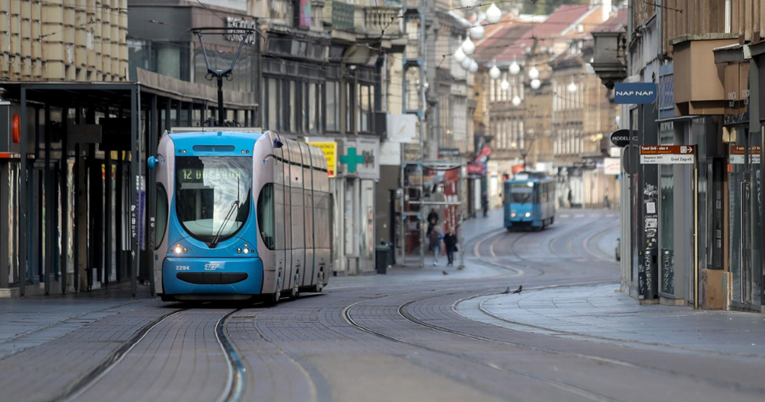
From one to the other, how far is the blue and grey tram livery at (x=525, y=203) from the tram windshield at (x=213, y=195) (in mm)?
63676

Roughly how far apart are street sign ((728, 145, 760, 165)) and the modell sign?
0.96 m

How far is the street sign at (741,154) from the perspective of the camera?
23750 millimetres

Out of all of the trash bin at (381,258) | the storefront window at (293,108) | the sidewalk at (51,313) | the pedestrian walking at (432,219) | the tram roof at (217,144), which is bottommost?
the trash bin at (381,258)

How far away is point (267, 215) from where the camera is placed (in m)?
27.2

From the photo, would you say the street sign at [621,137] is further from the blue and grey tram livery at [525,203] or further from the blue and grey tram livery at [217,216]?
the blue and grey tram livery at [525,203]

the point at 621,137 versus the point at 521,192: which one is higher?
the point at 621,137

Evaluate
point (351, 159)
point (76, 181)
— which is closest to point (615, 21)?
point (351, 159)

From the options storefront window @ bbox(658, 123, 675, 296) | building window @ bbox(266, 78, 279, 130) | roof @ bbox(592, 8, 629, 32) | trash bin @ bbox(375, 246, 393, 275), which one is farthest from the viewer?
roof @ bbox(592, 8, 629, 32)

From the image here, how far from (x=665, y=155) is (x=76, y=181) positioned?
14.7m

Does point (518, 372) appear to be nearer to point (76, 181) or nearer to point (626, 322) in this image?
point (626, 322)

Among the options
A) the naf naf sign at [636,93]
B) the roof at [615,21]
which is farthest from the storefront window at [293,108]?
the roof at [615,21]

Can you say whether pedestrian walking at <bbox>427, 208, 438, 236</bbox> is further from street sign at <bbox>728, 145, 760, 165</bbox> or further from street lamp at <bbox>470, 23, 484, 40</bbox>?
street sign at <bbox>728, 145, 760, 165</bbox>

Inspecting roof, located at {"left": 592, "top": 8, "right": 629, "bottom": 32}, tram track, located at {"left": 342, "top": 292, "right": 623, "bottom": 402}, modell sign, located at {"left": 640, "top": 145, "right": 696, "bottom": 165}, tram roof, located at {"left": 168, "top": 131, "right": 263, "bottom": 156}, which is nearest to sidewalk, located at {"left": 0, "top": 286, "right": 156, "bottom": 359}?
tram roof, located at {"left": 168, "top": 131, "right": 263, "bottom": 156}

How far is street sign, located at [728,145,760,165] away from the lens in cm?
2375
